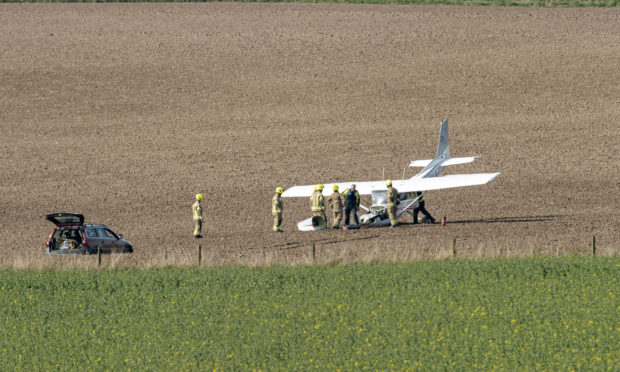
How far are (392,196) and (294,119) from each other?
71.5ft

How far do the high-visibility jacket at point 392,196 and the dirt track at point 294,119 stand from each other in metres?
1.26

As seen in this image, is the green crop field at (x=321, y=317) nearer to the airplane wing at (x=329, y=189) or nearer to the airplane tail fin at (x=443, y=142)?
the airplane wing at (x=329, y=189)

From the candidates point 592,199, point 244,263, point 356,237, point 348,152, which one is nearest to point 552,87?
point 348,152

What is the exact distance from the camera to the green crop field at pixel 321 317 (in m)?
18.8

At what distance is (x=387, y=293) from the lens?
23.9m

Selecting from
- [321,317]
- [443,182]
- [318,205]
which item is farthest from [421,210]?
[321,317]

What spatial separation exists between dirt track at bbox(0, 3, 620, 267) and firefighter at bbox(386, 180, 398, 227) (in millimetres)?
1060

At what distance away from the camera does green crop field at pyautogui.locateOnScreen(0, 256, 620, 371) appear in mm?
18750

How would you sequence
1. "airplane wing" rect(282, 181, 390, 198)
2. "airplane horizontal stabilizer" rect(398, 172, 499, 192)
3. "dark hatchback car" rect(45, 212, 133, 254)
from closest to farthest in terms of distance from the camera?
"dark hatchback car" rect(45, 212, 133, 254)
"airplane horizontal stabilizer" rect(398, 172, 499, 192)
"airplane wing" rect(282, 181, 390, 198)

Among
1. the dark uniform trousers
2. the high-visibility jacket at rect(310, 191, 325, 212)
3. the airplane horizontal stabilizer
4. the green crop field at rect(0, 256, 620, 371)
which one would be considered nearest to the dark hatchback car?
the green crop field at rect(0, 256, 620, 371)

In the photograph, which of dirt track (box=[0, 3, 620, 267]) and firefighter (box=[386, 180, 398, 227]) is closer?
firefighter (box=[386, 180, 398, 227])

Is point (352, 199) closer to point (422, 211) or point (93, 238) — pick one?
point (422, 211)

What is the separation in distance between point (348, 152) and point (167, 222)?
46.3 feet

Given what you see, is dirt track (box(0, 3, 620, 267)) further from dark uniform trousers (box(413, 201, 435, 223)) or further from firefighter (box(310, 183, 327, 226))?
dark uniform trousers (box(413, 201, 435, 223))
